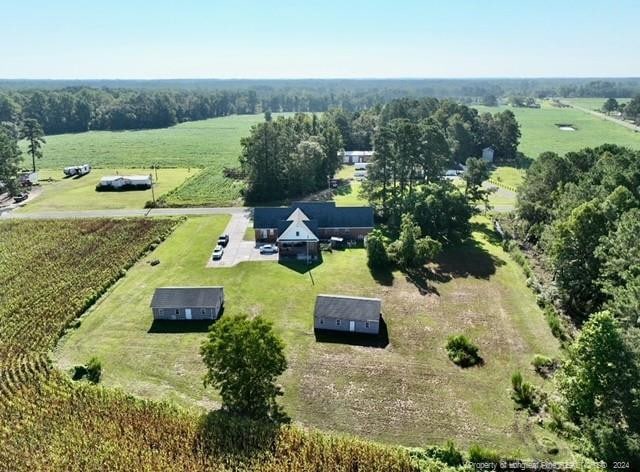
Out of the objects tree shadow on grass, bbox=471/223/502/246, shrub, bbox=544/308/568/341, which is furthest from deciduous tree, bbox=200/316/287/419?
tree shadow on grass, bbox=471/223/502/246

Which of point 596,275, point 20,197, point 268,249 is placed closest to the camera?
point 596,275

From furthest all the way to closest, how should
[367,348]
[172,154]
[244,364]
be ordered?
[172,154] → [367,348] → [244,364]

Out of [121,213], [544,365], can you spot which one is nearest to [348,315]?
[544,365]

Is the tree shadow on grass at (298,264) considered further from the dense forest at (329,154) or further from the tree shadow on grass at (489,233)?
the tree shadow on grass at (489,233)

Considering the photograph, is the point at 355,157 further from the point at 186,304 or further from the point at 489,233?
the point at 186,304

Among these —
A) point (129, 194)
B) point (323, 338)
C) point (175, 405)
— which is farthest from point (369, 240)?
point (129, 194)

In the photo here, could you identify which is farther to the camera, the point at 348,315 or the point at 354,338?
the point at 348,315

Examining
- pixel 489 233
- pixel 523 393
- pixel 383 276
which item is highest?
pixel 489 233
